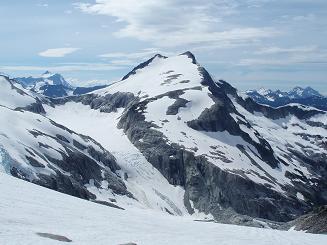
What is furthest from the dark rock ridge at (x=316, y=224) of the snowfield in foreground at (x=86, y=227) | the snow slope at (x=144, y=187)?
the snow slope at (x=144, y=187)

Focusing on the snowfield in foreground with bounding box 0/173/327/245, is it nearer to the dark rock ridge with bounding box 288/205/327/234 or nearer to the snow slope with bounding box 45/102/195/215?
the dark rock ridge with bounding box 288/205/327/234

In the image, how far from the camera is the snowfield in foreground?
31441mm

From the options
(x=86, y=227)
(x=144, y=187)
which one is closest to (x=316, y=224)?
(x=86, y=227)

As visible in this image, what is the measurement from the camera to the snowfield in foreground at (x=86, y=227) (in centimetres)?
3144

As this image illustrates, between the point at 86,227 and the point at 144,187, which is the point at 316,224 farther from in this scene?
the point at 144,187

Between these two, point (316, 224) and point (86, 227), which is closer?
point (86, 227)

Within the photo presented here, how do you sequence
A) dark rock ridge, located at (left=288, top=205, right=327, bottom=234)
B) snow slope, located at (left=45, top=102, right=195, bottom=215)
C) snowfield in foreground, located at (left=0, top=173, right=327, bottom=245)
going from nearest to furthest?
1. snowfield in foreground, located at (left=0, top=173, right=327, bottom=245)
2. dark rock ridge, located at (left=288, top=205, right=327, bottom=234)
3. snow slope, located at (left=45, top=102, right=195, bottom=215)

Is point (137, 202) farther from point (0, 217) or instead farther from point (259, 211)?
point (0, 217)

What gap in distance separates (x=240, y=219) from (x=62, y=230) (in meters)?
84.9

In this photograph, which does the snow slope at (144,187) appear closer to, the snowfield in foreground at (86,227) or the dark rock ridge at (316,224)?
the dark rock ridge at (316,224)

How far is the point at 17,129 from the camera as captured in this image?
465 ft

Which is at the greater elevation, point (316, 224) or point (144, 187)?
point (316, 224)

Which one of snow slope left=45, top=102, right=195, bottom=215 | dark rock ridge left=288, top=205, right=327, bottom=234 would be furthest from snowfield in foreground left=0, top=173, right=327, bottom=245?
snow slope left=45, top=102, right=195, bottom=215

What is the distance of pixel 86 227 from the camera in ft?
118
